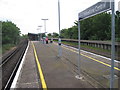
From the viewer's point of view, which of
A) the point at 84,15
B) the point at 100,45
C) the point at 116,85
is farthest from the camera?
the point at 100,45

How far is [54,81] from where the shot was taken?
674cm

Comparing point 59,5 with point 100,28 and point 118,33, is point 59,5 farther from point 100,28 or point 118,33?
point 100,28

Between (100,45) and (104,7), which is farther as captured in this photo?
(100,45)

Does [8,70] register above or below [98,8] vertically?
below

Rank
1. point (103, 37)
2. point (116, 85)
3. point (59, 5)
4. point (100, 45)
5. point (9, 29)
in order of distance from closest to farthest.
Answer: point (116, 85) → point (59, 5) → point (100, 45) → point (103, 37) → point (9, 29)

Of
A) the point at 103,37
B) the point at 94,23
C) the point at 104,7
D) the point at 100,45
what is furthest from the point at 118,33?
the point at 104,7

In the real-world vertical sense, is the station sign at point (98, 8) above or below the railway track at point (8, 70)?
above

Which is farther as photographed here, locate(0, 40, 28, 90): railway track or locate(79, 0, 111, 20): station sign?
locate(0, 40, 28, 90): railway track

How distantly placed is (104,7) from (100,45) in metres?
14.7

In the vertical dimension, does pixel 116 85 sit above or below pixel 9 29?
below

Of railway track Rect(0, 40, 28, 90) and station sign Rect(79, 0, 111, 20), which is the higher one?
station sign Rect(79, 0, 111, 20)

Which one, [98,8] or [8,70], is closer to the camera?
[98,8]

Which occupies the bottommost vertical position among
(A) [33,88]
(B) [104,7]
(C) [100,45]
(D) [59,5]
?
(A) [33,88]

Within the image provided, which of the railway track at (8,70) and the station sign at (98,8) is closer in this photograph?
the station sign at (98,8)
